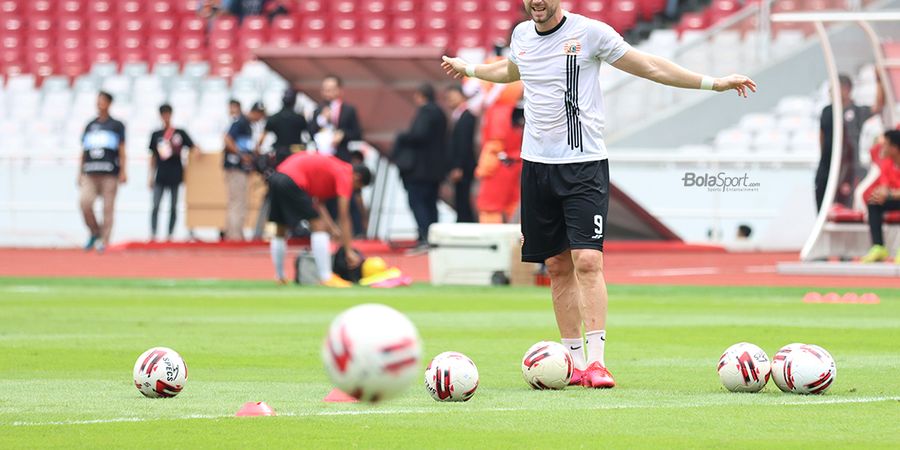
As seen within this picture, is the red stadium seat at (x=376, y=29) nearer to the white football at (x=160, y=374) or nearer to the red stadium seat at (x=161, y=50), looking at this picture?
the red stadium seat at (x=161, y=50)

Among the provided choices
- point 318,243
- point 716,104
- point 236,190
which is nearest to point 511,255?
point 318,243

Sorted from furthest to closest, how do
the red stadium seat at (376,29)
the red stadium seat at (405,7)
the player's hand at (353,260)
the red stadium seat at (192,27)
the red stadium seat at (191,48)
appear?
the red stadium seat at (192,27) → the red stadium seat at (191,48) → the red stadium seat at (405,7) → the red stadium seat at (376,29) → the player's hand at (353,260)

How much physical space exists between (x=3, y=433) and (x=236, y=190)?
66.2 feet

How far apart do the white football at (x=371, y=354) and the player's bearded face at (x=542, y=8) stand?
3220mm

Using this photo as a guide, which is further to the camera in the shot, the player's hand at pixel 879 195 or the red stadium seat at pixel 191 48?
the red stadium seat at pixel 191 48

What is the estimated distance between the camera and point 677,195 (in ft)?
82.6

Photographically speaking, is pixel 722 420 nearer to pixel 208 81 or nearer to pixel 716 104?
pixel 716 104

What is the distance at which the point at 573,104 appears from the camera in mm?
8711

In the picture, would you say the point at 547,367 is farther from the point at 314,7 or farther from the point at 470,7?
the point at 314,7

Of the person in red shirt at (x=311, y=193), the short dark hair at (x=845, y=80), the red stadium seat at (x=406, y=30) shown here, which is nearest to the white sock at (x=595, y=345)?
the person in red shirt at (x=311, y=193)

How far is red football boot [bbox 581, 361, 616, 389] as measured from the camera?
8273 mm

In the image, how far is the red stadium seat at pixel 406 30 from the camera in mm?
35594

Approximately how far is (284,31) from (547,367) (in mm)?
29847

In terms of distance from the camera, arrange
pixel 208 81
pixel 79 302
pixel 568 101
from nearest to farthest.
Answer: pixel 568 101 → pixel 79 302 → pixel 208 81
